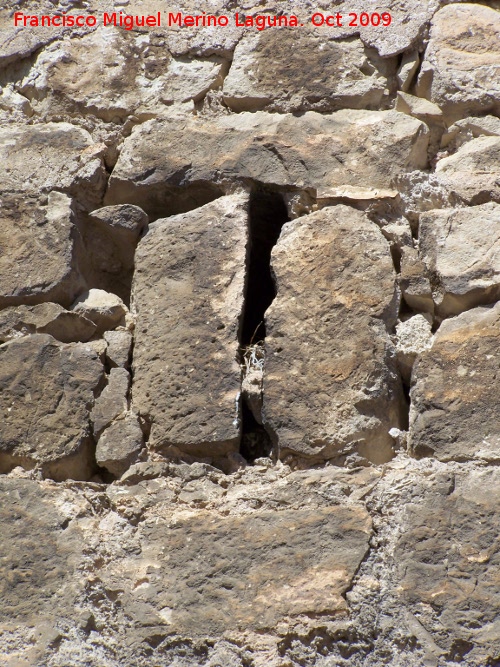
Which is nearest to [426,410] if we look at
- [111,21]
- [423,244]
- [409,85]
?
[423,244]

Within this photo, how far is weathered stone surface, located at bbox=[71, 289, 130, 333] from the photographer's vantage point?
2.19 m

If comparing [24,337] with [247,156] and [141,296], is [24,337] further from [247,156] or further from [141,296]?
[247,156]

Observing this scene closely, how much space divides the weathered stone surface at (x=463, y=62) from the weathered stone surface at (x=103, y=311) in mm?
916

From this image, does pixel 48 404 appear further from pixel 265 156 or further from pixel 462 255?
pixel 462 255

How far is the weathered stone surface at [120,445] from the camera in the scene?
1.99 metres

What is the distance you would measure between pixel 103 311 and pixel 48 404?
27 cm

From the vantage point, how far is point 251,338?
2189 millimetres

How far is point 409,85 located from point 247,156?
1.51 ft

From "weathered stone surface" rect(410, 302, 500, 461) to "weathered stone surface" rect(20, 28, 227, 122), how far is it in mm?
973

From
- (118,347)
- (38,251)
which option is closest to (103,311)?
(118,347)

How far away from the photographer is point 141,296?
218 centimetres

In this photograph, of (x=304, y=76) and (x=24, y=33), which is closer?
(x=304, y=76)

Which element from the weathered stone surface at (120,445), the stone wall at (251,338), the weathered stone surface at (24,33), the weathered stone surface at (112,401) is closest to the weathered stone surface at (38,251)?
the stone wall at (251,338)

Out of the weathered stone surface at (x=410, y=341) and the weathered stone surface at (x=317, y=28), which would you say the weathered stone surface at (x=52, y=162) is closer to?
the weathered stone surface at (x=317, y=28)
